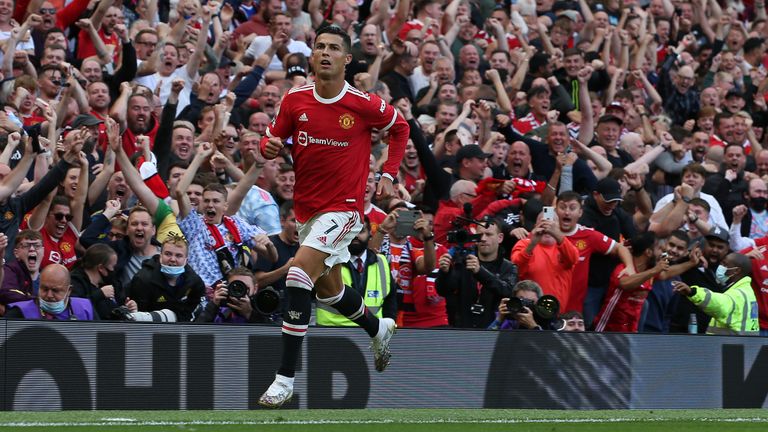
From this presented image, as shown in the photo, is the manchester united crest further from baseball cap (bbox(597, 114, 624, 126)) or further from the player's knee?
baseball cap (bbox(597, 114, 624, 126))

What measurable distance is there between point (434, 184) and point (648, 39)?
8.33 m

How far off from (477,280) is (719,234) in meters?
3.97

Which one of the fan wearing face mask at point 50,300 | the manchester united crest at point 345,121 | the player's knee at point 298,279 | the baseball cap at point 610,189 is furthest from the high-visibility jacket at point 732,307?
the fan wearing face mask at point 50,300

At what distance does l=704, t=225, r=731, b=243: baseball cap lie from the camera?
14492 mm

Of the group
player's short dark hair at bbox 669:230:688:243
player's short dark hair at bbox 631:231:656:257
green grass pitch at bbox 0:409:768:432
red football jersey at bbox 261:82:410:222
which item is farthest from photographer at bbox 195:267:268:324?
player's short dark hair at bbox 669:230:688:243

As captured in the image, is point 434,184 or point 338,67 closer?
point 338,67

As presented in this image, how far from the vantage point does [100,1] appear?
631 inches

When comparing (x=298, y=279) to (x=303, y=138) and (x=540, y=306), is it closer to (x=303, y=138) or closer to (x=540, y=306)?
(x=303, y=138)

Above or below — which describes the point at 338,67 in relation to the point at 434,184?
above

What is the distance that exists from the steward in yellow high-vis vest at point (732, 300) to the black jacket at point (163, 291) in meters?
4.38

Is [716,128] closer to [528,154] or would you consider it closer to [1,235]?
[528,154]

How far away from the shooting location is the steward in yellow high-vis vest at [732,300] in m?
12.9

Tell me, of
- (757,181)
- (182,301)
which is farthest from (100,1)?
(757,181)

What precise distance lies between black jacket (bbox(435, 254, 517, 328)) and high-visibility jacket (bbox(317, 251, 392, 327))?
527 mm
